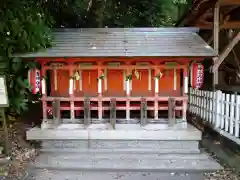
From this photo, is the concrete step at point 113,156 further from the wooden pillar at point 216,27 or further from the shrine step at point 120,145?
the wooden pillar at point 216,27

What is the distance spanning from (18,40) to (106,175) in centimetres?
402

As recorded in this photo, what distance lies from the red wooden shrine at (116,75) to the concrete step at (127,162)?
1199mm

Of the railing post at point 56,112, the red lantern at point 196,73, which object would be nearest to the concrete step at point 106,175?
the railing post at point 56,112

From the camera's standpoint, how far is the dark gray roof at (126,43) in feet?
22.9

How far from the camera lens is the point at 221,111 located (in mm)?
6812

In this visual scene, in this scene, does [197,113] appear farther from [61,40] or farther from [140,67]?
[61,40]

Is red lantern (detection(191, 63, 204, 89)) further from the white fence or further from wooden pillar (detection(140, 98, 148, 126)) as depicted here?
wooden pillar (detection(140, 98, 148, 126))

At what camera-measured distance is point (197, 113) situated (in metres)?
8.89

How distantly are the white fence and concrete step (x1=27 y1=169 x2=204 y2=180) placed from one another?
4.32ft

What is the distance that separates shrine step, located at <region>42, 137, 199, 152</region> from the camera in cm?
705

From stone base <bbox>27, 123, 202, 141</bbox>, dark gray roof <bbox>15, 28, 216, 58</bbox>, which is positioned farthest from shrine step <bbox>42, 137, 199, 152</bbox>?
dark gray roof <bbox>15, 28, 216, 58</bbox>

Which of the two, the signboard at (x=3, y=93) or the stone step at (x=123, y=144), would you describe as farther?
the stone step at (x=123, y=144)

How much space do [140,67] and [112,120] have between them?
163 centimetres

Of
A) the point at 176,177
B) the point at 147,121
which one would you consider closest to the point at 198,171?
the point at 176,177
